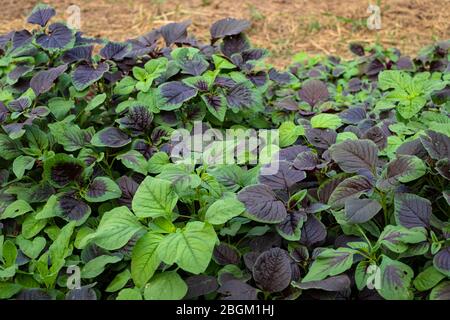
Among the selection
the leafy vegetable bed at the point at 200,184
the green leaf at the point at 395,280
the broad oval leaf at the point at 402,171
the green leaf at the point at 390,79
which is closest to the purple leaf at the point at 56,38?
the leafy vegetable bed at the point at 200,184

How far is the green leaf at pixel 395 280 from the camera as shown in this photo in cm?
143

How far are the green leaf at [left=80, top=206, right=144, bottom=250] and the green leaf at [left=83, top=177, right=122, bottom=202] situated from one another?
24cm

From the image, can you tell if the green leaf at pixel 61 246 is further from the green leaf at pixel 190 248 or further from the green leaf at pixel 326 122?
the green leaf at pixel 326 122

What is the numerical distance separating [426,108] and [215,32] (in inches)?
34.6

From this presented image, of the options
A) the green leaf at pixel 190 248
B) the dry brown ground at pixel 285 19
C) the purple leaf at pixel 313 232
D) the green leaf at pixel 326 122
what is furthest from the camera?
the dry brown ground at pixel 285 19

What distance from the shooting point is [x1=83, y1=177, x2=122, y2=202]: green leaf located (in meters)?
1.83

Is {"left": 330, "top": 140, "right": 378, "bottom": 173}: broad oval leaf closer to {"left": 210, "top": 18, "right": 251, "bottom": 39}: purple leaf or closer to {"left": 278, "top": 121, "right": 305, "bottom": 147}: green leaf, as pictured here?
{"left": 278, "top": 121, "right": 305, "bottom": 147}: green leaf

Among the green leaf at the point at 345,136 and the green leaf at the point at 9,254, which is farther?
the green leaf at the point at 345,136

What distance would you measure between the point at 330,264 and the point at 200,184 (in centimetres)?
42

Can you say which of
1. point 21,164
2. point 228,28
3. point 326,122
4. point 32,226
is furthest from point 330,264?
point 228,28

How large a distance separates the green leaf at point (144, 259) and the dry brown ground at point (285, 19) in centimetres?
232

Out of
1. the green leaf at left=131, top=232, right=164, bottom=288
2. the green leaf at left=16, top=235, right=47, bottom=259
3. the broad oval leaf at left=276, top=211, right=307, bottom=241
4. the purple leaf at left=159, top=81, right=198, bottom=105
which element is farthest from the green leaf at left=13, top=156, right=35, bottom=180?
the broad oval leaf at left=276, top=211, right=307, bottom=241

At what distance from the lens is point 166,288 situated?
1482 mm

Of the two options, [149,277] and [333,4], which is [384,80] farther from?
[333,4]
